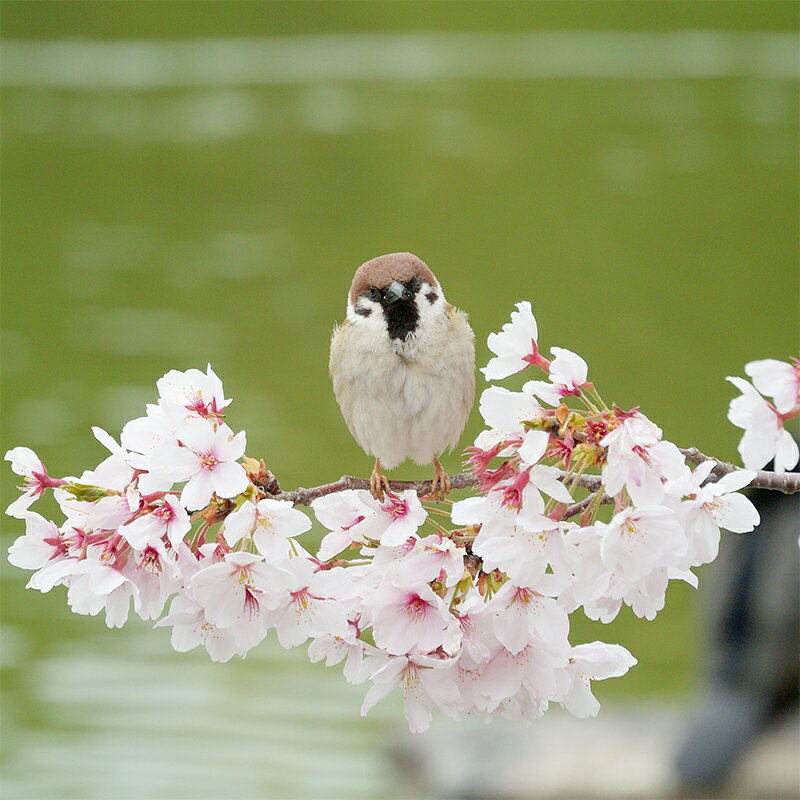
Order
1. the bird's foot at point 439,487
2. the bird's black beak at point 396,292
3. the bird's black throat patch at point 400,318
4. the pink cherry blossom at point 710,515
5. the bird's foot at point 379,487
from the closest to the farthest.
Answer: the pink cherry blossom at point 710,515 → the bird's foot at point 379,487 → the bird's foot at point 439,487 → the bird's black beak at point 396,292 → the bird's black throat patch at point 400,318

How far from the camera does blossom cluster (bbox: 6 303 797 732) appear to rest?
193cm

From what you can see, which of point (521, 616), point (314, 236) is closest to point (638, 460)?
point (521, 616)

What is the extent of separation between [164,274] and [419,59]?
16.7 meters

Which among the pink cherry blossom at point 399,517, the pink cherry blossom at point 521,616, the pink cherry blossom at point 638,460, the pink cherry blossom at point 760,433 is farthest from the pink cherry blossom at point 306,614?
the pink cherry blossom at point 760,433

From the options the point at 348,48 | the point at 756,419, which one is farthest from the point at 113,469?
the point at 348,48

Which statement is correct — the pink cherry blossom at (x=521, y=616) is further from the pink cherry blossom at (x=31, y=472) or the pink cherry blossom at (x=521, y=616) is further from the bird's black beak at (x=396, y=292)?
the bird's black beak at (x=396, y=292)

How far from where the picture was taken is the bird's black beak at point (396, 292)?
2.74 meters

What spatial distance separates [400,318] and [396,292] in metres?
→ 0.18

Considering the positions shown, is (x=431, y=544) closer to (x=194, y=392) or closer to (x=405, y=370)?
(x=194, y=392)

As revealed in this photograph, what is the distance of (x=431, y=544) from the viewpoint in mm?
2057

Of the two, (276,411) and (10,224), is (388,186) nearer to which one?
(10,224)

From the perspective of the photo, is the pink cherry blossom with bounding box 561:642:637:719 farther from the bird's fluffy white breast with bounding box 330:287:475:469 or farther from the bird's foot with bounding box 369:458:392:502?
the bird's fluffy white breast with bounding box 330:287:475:469

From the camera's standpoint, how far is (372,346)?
2953 mm

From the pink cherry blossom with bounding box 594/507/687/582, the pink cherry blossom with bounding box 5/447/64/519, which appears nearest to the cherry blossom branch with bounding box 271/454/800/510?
the pink cherry blossom with bounding box 594/507/687/582
